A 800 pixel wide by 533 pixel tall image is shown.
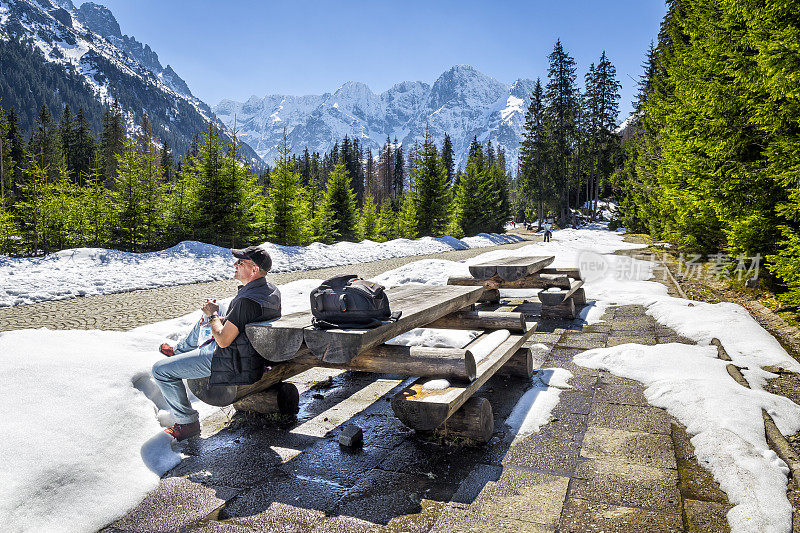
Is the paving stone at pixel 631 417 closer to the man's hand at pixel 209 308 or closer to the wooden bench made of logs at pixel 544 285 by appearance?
the man's hand at pixel 209 308

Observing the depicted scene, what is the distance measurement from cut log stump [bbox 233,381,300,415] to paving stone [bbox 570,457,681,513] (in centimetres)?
215

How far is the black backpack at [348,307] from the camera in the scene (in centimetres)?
279

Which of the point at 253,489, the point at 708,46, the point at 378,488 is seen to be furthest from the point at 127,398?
the point at 708,46

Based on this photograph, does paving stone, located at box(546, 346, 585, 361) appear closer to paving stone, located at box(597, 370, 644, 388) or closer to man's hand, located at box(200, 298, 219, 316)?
paving stone, located at box(597, 370, 644, 388)

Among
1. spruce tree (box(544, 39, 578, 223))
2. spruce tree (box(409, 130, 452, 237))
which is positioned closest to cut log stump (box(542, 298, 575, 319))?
spruce tree (box(409, 130, 452, 237))

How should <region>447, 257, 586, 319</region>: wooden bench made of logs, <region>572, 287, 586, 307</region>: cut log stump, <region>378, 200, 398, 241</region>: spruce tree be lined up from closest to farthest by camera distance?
<region>447, 257, 586, 319</region>: wooden bench made of logs < <region>572, 287, 586, 307</region>: cut log stump < <region>378, 200, 398, 241</region>: spruce tree

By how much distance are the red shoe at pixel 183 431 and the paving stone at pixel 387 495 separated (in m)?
1.37

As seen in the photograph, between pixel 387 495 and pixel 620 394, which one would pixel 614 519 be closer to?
pixel 387 495

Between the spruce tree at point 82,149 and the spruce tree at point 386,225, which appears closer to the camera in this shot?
the spruce tree at point 386,225

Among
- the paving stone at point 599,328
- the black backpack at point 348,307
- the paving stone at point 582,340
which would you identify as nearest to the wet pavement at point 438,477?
the black backpack at point 348,307

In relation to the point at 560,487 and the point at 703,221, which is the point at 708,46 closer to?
the point at 703,221

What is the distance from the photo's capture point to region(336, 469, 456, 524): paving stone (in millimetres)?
2311

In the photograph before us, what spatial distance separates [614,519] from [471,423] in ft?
3.23

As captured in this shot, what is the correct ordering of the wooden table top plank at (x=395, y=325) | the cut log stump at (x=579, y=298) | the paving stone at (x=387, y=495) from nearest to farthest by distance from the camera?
1. the paving stone at (x=387, y=495)
2. the wooden table top plank at (x=395, y=325)
3. the cut log stump at (x=579, y=298)
